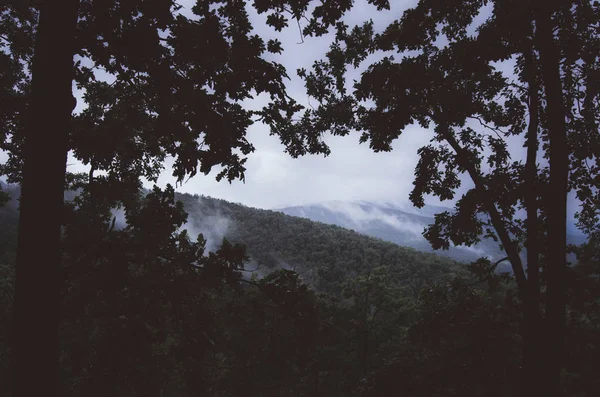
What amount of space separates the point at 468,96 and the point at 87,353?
8.73 metres

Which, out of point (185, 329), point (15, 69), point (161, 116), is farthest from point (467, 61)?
point (15, 69)

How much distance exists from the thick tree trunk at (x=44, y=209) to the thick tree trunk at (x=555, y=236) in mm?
6990

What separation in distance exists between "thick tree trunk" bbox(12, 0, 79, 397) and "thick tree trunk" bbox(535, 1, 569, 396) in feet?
22.9

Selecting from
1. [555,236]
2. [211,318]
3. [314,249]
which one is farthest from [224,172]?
[314,249]

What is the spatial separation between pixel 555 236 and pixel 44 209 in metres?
7.30

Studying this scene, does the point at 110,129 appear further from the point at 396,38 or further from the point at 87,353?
the point at 396,38

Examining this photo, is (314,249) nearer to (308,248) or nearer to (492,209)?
(308,248)

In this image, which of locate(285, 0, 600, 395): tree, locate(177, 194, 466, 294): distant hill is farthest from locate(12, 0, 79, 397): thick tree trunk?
locate(177, 194, 466, 294): distant hill

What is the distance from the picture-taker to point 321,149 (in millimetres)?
8469

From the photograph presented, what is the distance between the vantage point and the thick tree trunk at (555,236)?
5.47 m

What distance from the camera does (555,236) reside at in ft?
18.2

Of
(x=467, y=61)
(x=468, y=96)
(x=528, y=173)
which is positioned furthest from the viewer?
(x=468, y=96)

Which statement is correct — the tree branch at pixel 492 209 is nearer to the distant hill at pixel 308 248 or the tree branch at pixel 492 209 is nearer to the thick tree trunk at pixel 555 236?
the thick tree trunk at pixel 555 236

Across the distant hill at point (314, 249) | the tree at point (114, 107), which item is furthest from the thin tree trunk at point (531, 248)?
the distant hill at point (314, 249)
